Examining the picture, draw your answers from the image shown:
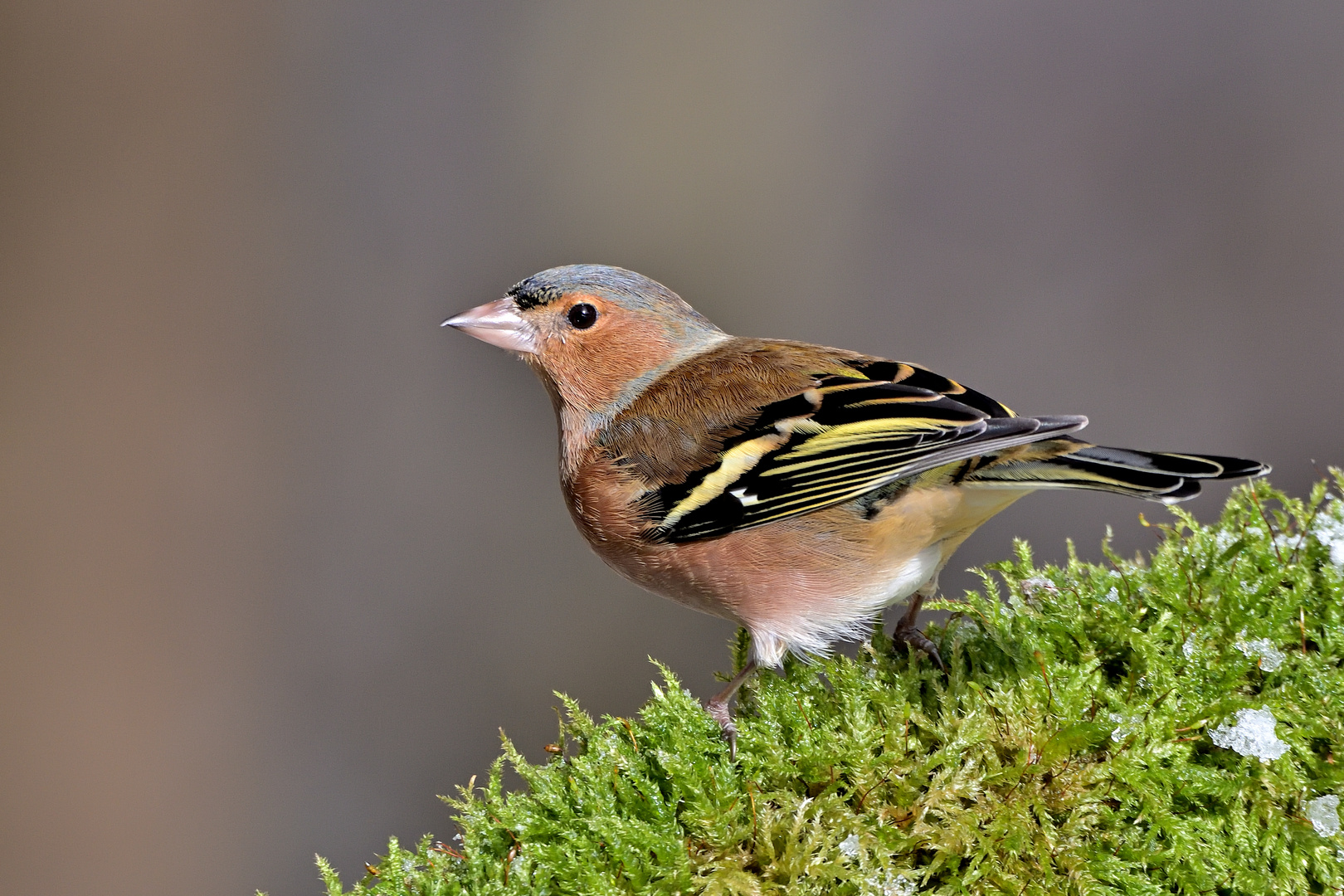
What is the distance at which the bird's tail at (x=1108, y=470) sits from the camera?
7.23 feet

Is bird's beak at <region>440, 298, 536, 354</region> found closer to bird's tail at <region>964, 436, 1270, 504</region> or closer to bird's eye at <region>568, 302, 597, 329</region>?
bird's eye at <region>568, 302, 597, 329</region>

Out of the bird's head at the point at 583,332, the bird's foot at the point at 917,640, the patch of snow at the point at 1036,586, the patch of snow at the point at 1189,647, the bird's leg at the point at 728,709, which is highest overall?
the bird's head at the point at 583,332

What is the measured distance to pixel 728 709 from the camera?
2.52 meters

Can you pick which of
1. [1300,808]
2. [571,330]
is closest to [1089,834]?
[1300,808]

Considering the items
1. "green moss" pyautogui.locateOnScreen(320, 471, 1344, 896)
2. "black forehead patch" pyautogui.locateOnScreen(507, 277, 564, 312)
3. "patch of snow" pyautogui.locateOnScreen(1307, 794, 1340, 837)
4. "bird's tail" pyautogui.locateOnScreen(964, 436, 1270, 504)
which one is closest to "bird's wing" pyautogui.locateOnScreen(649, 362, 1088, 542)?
"bird's tail" pyautogui.locateOnScreen(964, 436, 1270, 504)

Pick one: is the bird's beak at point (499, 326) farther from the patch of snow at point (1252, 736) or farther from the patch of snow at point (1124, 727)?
the patch of snow at point (1252, 736)

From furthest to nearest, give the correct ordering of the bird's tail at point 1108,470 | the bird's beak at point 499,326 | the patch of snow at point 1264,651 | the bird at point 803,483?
the bird's beak at point 499,326 → the bird at point 803,483 → the patch of snow at point 1264,651 → the bird's tail at point 1108,470

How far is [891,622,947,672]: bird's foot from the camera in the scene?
2.57 metres

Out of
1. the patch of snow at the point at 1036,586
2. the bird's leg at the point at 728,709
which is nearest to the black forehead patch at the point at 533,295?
the bird's leg at the point at 728,709

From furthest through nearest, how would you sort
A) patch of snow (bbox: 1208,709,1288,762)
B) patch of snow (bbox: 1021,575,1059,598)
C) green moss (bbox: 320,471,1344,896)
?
patch of snow (bbox: 1021,575,1059,598), patch of snow (bbox: 1208,709,1288,762), green moss (bbox: 320,471,1344,896)

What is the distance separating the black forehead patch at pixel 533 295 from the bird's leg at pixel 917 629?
157cm

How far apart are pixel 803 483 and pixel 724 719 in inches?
28.8

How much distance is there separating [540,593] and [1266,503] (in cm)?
455

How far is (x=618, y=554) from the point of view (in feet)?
9.87
